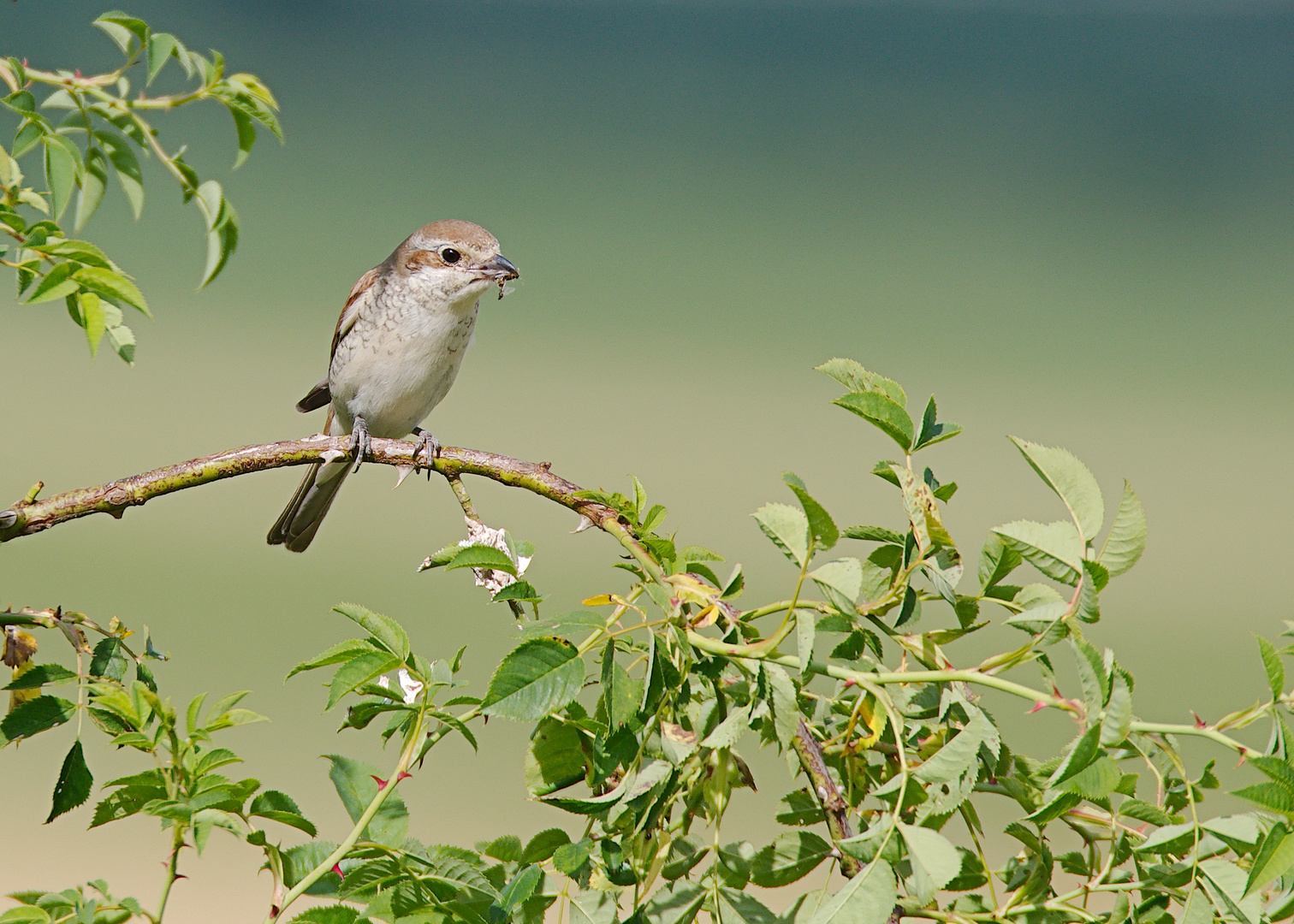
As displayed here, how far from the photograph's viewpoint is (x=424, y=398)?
2141 millimetres

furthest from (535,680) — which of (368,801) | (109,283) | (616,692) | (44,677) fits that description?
(109,283)

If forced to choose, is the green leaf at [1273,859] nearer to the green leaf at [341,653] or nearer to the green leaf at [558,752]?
the green leaf at [558,752]

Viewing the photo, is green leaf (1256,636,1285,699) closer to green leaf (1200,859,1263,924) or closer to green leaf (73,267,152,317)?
green leaf (1200,859,1263,924)

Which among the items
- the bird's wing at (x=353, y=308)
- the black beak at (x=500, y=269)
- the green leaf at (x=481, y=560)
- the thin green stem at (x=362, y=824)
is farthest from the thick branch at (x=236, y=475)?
the bird's wing at (x=353, y=308)

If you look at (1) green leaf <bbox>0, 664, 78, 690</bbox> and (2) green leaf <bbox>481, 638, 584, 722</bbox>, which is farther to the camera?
(1) green leaf <bbox>0, 664, 78, 690</bbox>

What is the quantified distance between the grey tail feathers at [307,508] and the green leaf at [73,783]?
4.39ft

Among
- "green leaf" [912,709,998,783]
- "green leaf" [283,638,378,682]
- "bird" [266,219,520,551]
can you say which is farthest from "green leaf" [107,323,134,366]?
"bird" [266,219,520,551]

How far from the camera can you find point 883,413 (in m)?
0.66

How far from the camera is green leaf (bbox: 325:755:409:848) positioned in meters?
0.67

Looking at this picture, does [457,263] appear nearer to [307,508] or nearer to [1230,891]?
[307,508]

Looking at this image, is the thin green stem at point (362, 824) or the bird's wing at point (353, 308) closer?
the thin green stem at point (362, 824)

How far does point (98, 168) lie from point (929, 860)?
0.92 metres

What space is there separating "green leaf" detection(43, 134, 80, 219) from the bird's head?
115 cm

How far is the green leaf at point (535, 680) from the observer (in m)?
0.61
